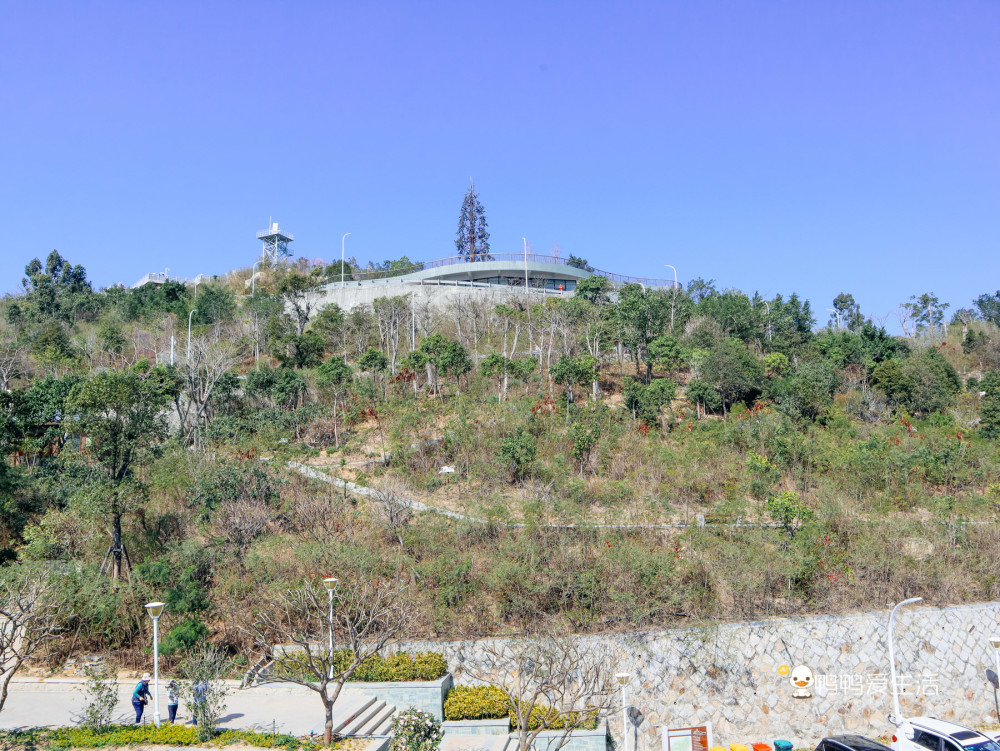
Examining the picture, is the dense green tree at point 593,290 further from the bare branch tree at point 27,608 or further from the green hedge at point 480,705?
the bare branch tree at point 27,608

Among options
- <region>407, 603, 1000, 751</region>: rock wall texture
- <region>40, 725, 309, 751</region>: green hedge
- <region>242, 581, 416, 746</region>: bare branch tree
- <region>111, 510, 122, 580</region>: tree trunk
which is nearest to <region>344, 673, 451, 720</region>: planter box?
<region>242, 581, 416, 746</region>: bare branch tree

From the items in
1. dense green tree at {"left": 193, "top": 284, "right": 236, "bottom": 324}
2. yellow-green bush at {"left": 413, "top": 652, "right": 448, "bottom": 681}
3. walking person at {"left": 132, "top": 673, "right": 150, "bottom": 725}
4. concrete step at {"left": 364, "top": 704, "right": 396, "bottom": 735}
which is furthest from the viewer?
dense green tree at {"left": 193, "top": 284, "right": 236, "bottom": 324}

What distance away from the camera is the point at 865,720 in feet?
46.2

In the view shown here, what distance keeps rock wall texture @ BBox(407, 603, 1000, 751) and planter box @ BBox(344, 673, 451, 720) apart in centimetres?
92

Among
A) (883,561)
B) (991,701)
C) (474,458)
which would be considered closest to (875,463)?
(883,561)

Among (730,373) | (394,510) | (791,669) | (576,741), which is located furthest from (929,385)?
(576,741)

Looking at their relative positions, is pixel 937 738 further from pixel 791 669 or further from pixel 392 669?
pixel 392 669

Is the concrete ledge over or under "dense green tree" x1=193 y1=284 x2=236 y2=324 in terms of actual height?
under

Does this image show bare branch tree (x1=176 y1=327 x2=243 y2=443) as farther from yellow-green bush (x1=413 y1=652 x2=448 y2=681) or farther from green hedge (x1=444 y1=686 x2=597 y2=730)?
green hedge (x1=444 y1=686 x2=597 y2=730)

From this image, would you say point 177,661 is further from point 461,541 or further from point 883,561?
point 883,561

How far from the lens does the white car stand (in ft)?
36.8

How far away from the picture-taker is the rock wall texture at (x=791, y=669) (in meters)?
13.9

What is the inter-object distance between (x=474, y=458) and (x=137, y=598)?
30.8ft

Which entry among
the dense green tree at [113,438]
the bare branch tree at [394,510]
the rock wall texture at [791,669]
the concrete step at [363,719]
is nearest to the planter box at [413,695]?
the concrete step at [363,719]
